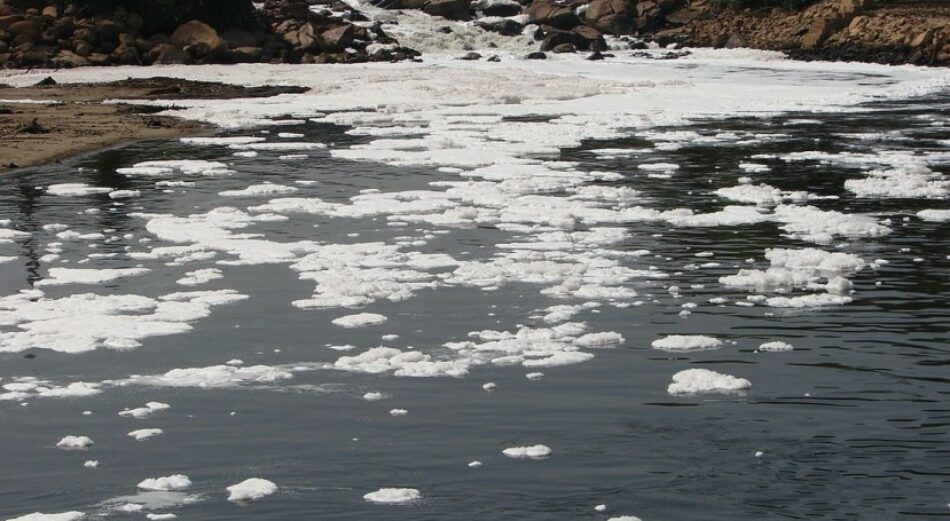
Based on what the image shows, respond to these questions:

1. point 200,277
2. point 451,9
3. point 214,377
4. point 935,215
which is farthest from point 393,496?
point 451,9

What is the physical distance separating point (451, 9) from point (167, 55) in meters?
21.9

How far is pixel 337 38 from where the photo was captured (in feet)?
188

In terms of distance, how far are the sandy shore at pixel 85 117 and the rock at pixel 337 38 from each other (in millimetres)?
16505

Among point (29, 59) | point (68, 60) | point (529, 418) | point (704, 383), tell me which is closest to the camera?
point (529, 418)

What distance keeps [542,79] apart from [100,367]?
33938 millimetres

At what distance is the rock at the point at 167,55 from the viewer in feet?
166

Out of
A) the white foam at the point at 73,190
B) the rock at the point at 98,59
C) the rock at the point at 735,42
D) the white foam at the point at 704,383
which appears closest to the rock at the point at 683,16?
the rock at the point at 735,42

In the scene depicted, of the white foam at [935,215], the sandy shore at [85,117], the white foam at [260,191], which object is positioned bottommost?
the white foam at [935,215]

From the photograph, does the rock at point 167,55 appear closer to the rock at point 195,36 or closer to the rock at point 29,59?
the rock at point 195,36

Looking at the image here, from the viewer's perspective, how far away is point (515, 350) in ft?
33.4

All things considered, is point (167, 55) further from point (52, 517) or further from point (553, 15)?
point (52, 517)

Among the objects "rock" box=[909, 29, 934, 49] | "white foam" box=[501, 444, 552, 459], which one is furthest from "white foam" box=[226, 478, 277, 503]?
"rock" box=[909, 29, 934, 49]

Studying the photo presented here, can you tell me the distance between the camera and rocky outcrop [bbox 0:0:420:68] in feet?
161

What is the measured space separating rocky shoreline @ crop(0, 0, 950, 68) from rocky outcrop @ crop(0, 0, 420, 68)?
0.17ft
